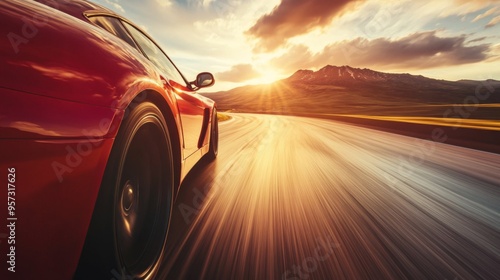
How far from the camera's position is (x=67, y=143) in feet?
3.20

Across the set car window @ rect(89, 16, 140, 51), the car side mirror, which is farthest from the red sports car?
the car side mirror

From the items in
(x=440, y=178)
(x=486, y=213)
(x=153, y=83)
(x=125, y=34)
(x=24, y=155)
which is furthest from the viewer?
(x=440, y=178)

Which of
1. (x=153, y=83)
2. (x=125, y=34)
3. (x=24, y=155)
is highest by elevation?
(x=125, y=34)

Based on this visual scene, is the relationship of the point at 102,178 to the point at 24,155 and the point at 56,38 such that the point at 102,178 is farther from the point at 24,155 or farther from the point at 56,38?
the point at 56,38

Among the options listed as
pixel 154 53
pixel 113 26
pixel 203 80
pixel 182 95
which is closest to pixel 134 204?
pixel 182 95

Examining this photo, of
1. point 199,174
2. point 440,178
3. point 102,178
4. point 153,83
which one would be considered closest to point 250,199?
point 199,174

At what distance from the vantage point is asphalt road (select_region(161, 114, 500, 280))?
1869mm

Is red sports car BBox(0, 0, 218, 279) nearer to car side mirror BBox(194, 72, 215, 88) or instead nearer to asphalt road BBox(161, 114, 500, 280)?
asphalt road BBox(161, 114, 500, 280)

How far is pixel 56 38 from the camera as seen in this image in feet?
3.39

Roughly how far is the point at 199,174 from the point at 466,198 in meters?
3.31

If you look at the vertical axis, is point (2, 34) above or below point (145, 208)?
above

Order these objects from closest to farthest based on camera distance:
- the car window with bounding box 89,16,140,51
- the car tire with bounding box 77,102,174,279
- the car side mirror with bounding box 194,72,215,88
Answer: the car tire with bounding box 77,102,174,279 → the car window with bounding box 89,16,140,51 → the car side mirror with bounding box 194,72,215,88

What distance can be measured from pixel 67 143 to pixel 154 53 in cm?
198

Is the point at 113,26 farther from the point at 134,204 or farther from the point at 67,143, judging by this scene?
the point at 67,143
